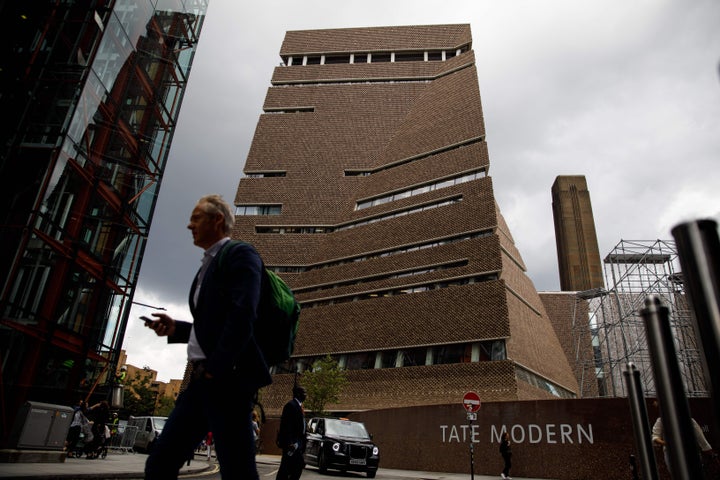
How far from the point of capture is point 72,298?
15.5 metres

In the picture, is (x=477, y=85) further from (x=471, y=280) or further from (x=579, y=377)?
(x=579, y=377)

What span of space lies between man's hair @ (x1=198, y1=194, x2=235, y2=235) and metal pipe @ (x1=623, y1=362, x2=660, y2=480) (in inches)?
95.5

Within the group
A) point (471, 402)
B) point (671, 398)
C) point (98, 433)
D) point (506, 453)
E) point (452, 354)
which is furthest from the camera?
point (452, 354)

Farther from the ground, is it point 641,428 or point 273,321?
point 273,321

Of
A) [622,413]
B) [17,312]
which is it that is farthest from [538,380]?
[17,312]

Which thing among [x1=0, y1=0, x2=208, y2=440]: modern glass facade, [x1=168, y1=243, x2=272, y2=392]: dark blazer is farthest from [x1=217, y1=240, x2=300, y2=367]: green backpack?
[x1=0, y1=0, x2=208, y2=440]: modern glass facade

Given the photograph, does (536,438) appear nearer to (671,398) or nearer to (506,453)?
(506,453)

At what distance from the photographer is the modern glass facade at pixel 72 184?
1286 cm

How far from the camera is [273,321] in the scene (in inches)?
106

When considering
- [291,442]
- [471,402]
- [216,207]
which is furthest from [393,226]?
[216,207]

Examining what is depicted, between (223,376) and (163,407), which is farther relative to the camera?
(163,407)

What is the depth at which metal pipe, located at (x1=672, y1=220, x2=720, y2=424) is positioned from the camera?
0.99 metres

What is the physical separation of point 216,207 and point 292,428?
5051 millimetres

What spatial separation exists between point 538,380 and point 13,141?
30461 mm
